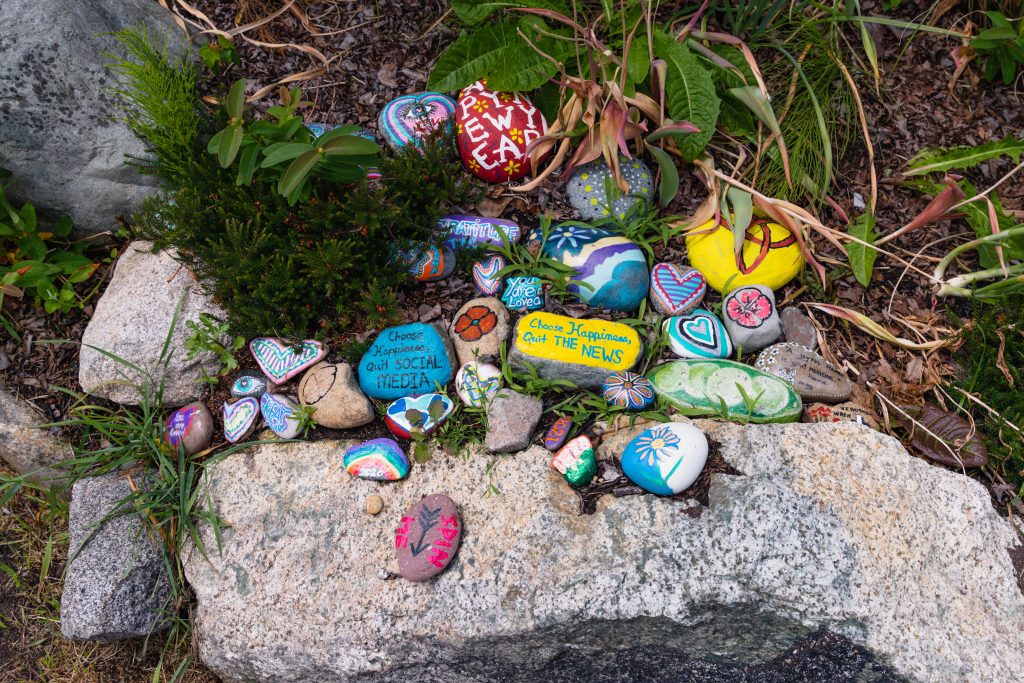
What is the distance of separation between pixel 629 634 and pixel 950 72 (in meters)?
2.82

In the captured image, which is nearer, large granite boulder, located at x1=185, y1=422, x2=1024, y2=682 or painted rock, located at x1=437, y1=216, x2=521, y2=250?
large granite boulder, located at x1=185, y1=422, x2=1024, y2=682

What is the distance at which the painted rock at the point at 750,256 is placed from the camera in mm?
2602

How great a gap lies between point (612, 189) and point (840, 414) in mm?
1227

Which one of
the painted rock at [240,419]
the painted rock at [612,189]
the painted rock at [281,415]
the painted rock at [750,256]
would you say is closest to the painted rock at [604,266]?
the painted rock at [612,189]

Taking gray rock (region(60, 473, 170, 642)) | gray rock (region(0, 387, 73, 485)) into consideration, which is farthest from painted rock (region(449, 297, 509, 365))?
gray rock (region(0, 387, 73, 485))

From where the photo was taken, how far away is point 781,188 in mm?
2736

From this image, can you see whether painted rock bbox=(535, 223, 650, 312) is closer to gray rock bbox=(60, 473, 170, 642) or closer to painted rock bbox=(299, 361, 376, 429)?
painted rock bbox=(299, 361, 376, 429)

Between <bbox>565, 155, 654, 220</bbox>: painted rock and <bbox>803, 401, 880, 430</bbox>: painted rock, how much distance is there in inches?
41.6

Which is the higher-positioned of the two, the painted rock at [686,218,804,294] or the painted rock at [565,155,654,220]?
the painted rock at [565,155,654,220]

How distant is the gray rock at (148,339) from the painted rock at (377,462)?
0.78 metres

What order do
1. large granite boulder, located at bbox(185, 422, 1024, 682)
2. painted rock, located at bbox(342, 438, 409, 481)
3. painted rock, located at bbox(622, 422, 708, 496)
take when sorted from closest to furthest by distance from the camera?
large granite boulder, located at bbox(185, 422, 1024, 682) → painted rock, located at bbox(622, 422, 708, 496) → painted rock, located at bbox(342, 438, 409, 481)

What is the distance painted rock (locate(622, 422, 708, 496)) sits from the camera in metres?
2.05

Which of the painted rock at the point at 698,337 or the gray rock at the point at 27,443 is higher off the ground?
the gray rock at the point at 27,443

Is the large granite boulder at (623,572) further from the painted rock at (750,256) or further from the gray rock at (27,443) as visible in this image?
the gray rock at (27,443)
